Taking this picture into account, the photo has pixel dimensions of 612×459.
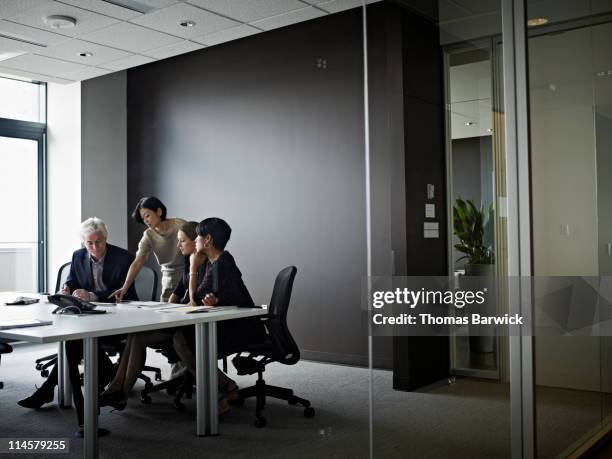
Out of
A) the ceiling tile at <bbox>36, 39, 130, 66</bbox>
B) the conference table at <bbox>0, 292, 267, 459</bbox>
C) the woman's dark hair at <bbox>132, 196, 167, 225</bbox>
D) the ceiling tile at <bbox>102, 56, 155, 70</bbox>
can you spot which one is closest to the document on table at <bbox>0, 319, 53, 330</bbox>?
the conference table at <bbox>0, 292, 267, 459</bbox>

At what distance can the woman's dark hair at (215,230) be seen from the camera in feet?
14.6

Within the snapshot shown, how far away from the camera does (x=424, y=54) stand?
2.77m

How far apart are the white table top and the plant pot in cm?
178

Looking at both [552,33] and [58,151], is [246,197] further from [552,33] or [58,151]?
[552,33]

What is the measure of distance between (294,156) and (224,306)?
2.55 meters

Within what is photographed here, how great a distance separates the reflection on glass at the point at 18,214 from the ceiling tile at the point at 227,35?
3112 millimetres

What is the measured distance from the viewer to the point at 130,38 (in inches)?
256

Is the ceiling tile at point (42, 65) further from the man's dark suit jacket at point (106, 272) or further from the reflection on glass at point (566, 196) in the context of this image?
the reflection on glass at point (566, 196)

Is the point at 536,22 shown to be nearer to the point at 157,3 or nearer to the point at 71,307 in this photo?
the point at 71,307

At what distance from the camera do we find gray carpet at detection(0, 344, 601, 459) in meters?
2.74

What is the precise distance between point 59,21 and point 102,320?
320 centimetres

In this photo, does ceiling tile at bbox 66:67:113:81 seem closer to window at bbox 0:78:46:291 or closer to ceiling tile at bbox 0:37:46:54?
window at bbox 0:78:46:291

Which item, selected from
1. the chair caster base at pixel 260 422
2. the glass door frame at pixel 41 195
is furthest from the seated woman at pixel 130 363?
the glass door frame at pixel 41 195

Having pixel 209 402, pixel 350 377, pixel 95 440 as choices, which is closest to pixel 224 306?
pixel 209 402
